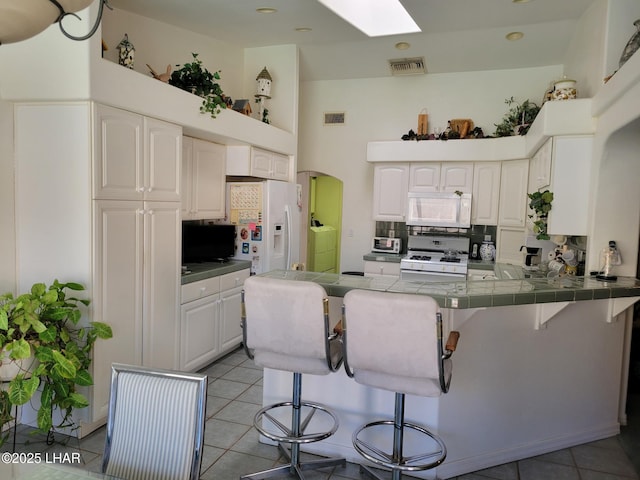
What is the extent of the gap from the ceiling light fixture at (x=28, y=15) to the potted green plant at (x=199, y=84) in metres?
2.61

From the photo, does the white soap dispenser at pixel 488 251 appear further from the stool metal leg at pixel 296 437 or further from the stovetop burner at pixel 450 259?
the stool metal leg at pixel 296 437

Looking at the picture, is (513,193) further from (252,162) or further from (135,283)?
(135,283)

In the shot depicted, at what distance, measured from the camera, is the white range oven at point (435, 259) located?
493 centimetres

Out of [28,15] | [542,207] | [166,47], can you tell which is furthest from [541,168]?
[28,15]

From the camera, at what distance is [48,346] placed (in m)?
2.45

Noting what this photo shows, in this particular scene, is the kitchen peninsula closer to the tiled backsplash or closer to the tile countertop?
the tile countertop

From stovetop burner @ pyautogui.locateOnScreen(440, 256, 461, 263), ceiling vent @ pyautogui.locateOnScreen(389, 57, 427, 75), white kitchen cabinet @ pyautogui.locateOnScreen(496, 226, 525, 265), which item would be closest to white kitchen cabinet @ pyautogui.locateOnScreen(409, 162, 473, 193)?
white kitchen cabinet @ pyautogui.locateOnScreen(496, 226, 525, 265)

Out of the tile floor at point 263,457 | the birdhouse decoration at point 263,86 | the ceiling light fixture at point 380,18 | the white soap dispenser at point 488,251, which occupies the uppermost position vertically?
the ceiling light fixture at point 380,18

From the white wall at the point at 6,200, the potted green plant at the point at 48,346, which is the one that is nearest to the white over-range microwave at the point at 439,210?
the potted green plant at the point at 48,346

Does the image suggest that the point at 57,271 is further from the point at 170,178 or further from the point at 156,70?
the point at 156,70

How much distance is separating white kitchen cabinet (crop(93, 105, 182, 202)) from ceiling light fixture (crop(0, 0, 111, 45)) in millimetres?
1794

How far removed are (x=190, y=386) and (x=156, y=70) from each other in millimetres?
3442

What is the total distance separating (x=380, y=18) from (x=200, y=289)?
3.23 meters

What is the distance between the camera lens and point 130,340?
9.94ft
